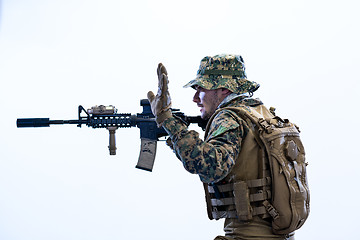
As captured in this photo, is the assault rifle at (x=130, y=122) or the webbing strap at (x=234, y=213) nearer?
the webbing strap at (x=234, y=213)

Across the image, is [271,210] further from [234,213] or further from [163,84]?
[163,84]

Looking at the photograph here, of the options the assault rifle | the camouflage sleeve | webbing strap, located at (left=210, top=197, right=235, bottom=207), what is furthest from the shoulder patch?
the assault rifle

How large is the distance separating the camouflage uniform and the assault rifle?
0.69 metres

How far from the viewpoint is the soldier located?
1.79 meters

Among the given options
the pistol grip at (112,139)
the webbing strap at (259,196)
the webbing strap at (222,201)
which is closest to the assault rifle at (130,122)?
the pistol grip at (112,139)

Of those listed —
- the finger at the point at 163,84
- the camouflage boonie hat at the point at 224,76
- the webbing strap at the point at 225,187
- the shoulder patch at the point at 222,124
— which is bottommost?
the webbing strap at the point at 225,187

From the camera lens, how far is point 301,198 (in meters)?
2.03

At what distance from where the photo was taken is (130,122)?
3.09m

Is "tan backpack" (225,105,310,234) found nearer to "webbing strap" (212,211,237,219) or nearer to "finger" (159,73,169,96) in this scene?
"webbing strap" (212,211,237,219)

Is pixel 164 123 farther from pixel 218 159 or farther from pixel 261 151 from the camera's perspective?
pixel 261 151

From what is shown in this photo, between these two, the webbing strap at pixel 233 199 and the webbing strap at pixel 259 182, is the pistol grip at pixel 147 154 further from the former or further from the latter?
the webbing strap at pixel 259 182

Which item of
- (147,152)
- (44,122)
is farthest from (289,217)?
(44,122)

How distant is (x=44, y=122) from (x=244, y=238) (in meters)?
1.55

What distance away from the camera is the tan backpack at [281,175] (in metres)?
2.00
